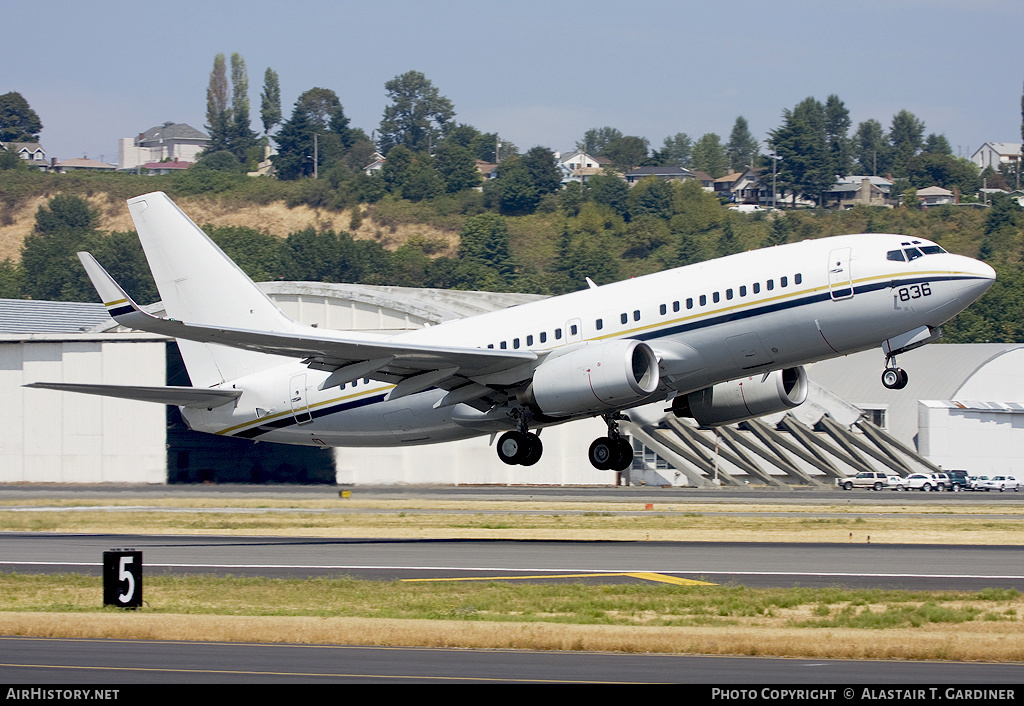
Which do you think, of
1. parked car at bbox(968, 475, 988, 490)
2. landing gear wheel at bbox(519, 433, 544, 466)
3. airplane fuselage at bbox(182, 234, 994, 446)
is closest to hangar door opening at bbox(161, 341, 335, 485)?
airplane fuselage at bbox(182, 234, 994, 446)

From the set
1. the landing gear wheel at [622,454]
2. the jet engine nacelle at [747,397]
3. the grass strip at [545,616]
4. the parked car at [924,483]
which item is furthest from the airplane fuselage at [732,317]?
the parked car at [924,483]

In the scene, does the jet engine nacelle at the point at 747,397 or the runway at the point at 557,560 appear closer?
the runway at the point at 557,560

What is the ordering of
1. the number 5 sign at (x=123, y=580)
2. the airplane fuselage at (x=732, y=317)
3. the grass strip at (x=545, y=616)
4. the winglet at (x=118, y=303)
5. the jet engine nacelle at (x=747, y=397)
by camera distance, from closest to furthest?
the grass strip at (x=545, y=616) < the number 5 sign at (x=123, y=580) < the winglet at (x=118, y=303) < the airplane fuselage at (x=732, y=317) < the jet engine nacelle at (x=747, y=397)

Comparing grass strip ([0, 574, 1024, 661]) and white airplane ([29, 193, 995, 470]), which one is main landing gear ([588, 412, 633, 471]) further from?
grass strip ([0, 574, 1024, 661])

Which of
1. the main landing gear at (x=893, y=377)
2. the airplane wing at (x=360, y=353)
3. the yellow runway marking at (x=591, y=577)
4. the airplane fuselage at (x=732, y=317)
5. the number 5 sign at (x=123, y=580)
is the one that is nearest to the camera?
the number 5 sign at (x=123, y=580)

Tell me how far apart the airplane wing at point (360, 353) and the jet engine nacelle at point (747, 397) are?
6769 millimetres

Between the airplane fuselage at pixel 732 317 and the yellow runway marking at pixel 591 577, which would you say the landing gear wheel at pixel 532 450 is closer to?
the airplane fuselage at pixel 732 317

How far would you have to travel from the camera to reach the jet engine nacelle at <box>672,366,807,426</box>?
130 ft

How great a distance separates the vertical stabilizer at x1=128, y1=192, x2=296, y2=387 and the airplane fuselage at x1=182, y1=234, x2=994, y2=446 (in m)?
5.63

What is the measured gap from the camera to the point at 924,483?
83250 millimetres

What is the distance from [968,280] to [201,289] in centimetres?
2431

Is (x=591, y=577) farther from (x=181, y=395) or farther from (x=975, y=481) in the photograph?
(x=975, y=481)

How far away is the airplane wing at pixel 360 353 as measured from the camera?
3194 cm
